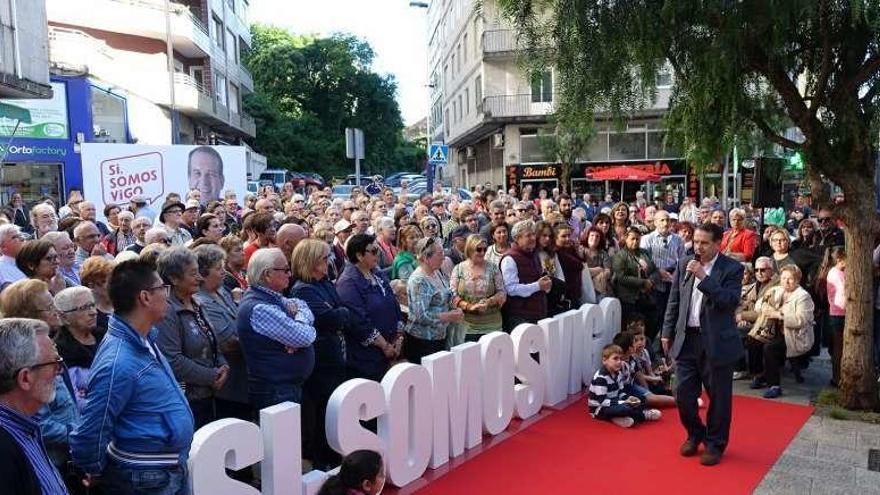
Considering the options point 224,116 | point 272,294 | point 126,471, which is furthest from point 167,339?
point 224,116

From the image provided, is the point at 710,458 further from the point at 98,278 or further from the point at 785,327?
the point at 98,278

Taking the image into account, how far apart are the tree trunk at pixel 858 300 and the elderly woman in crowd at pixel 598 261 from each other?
97.9 inches

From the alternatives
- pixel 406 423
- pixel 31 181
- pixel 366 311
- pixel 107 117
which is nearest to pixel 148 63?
pixel 107 117

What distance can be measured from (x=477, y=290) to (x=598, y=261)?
8.28 feet

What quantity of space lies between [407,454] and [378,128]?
143 feet

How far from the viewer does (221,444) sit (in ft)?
11.7

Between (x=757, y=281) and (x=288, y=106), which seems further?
(x=288, y=106)

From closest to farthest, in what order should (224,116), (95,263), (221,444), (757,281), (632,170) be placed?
(221,444), (95,263), (757,281), (632,170), (224,116)

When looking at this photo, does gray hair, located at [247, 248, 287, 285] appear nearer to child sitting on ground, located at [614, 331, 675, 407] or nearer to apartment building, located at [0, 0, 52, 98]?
child sitting on ground, located at [614, 331, 675, 407]

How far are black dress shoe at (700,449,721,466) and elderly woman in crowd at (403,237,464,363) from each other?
2.19 metres

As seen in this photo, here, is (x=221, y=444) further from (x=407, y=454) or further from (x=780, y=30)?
(x=780, y=30)

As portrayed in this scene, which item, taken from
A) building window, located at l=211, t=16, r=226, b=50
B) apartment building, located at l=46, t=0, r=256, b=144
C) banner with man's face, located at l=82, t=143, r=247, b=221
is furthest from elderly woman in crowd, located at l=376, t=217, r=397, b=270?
building window, located at l=211, t=16, r=226, b=50

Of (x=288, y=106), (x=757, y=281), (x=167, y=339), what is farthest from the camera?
(x=288, y=106)

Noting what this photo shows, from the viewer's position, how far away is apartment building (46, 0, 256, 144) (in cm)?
2034
